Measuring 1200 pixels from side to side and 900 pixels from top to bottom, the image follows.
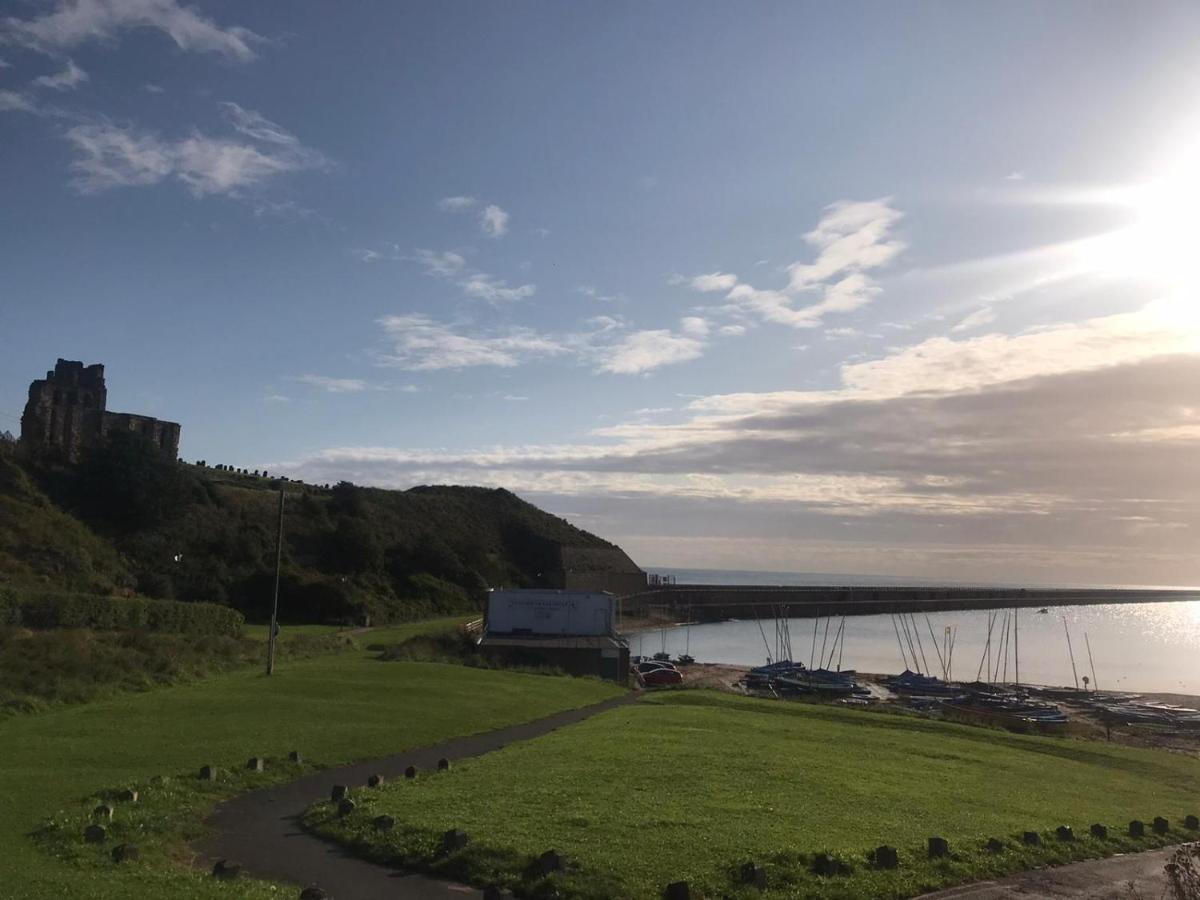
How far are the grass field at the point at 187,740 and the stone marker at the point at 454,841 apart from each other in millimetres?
2755

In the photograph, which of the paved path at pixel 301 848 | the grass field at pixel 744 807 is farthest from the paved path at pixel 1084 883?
the paved path at pixel 301 848

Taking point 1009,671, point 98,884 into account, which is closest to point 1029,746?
point 98,884

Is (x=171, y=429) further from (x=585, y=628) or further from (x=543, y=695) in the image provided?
(x=543, y=695)

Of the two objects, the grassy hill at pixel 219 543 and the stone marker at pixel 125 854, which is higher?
the grassy hill at pixel 219 543

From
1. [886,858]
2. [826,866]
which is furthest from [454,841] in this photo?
[886,858]

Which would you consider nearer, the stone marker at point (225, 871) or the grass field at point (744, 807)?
the stone marker at point (225, 871)

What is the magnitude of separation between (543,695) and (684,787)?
790 inches

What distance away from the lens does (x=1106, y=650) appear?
124500 mm

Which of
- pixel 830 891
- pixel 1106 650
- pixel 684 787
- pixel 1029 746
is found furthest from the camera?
pixel 1106 650

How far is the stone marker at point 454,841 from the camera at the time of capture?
1350 centimetres

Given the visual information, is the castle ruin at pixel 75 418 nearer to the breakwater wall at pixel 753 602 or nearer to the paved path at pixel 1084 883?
the breakwater wall at pixel 753 602

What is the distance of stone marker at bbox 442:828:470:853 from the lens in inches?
531

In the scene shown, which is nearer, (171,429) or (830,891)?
(830,891)

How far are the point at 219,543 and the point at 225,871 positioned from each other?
7133cm
